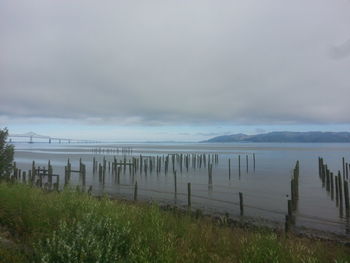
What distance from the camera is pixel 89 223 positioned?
5.52 metres

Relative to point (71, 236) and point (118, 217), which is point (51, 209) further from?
point (71, 236)

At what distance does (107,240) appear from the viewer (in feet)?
16.3

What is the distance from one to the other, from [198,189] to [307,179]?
15.6 m

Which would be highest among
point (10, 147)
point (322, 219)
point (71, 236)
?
point (10, 147)

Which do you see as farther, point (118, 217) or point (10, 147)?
point (10, 147)

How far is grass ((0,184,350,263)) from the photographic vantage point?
4.46 m

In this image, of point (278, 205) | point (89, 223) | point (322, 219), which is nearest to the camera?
point (89, 223)

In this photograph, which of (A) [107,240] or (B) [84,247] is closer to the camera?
(B) [84,247]

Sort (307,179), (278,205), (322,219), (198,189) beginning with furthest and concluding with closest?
1. (307,179)
2. (198,189)
3. (278,205)
4. (322,219)

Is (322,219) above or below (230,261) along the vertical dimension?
below

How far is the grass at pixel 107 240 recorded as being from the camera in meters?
4.46

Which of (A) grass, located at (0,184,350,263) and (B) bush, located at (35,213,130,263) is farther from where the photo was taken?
(A) grass, located at (0,184,350,263)

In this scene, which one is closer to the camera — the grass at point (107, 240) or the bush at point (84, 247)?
the bush at point (84, 247)

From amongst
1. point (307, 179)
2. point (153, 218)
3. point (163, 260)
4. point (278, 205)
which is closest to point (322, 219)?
point (278, 205)
